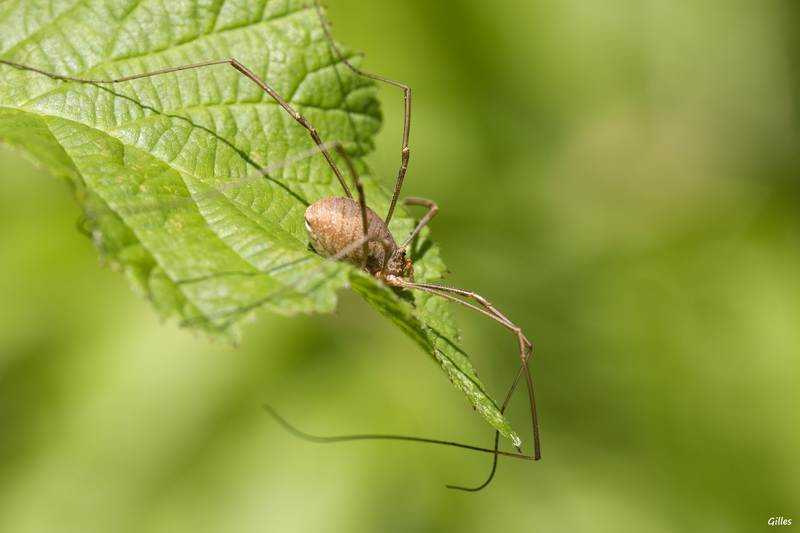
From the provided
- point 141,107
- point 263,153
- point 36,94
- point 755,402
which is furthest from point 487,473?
point 36,94

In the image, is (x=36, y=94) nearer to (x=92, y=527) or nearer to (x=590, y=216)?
(x=92, y=527)

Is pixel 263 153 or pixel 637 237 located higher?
pixel 263 153

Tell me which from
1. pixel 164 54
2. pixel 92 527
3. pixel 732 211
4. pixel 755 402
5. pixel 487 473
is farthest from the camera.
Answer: pixel 732 211

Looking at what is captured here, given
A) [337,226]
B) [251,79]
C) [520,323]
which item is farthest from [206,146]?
[520,323]

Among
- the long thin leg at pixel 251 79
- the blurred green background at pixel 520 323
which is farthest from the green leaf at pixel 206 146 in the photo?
the blurred green background at pixel 520 323

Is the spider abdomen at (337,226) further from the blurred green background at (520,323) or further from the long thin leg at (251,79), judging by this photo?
the blurred green background at (520,323)
